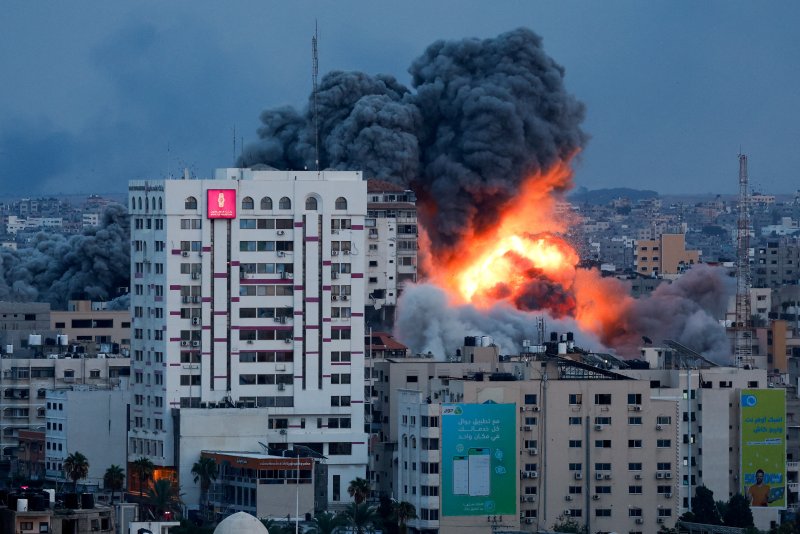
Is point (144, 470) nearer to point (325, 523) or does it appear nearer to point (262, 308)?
point (262, 308)

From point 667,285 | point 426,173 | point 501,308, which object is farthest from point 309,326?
point 667,285

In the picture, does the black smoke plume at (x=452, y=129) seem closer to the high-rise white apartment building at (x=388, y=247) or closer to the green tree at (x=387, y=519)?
the high-rise white apartment building at (x=388, y=247)

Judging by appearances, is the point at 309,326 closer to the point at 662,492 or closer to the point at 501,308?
the point at 662,492

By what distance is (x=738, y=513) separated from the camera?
89062mm

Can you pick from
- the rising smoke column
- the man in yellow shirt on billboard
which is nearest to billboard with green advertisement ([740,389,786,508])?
the man in yellow shirt on billboard

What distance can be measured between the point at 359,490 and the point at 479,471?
515 centimetres

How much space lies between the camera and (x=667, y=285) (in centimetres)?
14550

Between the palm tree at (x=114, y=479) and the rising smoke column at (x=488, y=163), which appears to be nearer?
the palm tree at (x=114, y=479)

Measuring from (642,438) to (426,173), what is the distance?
48474 millimetres

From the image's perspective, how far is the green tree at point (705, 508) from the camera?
8944 centimetres

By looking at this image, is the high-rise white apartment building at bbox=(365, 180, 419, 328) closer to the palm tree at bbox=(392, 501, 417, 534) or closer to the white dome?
the palm tree at bbox=(392, 501, 417, 534)

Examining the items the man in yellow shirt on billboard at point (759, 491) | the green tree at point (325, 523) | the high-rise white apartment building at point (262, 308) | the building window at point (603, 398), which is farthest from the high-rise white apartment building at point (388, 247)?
the green tree at point (325, 523)

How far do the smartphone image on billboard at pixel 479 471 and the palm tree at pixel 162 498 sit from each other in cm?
920

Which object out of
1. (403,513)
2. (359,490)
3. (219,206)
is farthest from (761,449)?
(219,206)
